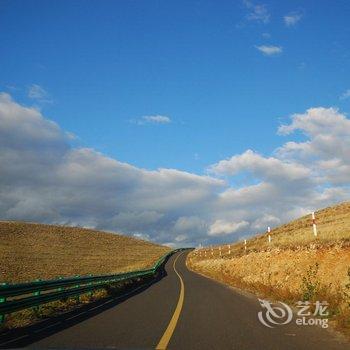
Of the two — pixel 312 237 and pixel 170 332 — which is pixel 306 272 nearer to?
pixel 170 332

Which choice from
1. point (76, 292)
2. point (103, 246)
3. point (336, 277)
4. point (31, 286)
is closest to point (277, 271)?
point (336, 277)

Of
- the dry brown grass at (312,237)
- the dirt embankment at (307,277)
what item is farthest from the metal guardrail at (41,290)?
the dry brown grass at (312,237)

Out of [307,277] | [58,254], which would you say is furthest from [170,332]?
[58,254]

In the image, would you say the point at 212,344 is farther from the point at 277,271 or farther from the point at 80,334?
the point at 277,271

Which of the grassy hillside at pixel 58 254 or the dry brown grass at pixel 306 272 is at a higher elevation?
the grassy hillside at pixel 58 254

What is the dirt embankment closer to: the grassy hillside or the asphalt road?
the asphalt road

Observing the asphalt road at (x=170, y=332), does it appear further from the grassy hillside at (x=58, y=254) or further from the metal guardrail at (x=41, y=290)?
the grassy hillside at (x=58, y=254)

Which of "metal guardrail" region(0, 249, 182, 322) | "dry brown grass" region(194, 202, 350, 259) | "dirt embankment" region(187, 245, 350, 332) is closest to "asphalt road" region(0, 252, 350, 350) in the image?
"metal guardrail" region(0, 249, 182, 322)

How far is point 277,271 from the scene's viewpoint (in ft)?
72.6

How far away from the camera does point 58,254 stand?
243 feet

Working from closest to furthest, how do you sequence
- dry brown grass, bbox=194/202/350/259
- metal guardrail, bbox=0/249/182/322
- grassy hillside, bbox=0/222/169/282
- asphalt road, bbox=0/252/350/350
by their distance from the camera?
asphalt road, bbox=0/252/350/350 → metal guardrail, bbox=0/249/182/322 → dry brown grass, bbox=194/202/350/259 → grassy hillside, bbox=0/222/169/282

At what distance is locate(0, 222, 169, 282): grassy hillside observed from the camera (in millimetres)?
50650

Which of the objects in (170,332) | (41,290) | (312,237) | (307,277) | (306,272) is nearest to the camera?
(170,332)

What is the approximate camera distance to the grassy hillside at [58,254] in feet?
166
